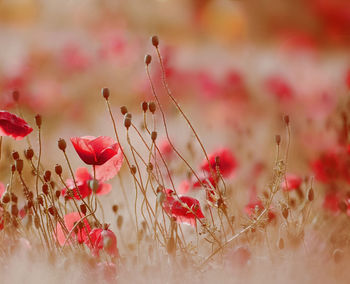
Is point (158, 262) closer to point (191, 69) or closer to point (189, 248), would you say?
point (189, 248)

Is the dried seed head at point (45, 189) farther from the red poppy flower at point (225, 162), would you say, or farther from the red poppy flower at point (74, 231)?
the red poppy flower at point (225, 162)

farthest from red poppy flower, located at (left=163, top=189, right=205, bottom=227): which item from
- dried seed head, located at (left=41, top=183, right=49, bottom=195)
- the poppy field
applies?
dried seed head, located at (left=41, top=183, right=49, bottom=195)

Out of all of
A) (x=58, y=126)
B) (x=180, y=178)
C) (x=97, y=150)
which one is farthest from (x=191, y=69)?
(x=97, y=150)

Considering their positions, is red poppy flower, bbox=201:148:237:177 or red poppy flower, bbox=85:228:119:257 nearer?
red poppy flower, bbox=85:228:119:257

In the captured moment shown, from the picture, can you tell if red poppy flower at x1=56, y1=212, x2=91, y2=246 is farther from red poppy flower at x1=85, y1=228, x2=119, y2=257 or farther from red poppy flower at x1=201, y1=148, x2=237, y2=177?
red poppy flower at x1=201, y1=148, x2=237, y2=177

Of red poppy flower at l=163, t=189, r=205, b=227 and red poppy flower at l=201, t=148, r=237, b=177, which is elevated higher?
red poppy flower at l=201, t=148, r=237, b=177

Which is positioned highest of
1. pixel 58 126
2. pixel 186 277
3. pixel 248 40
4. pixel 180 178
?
pixel 248 40
